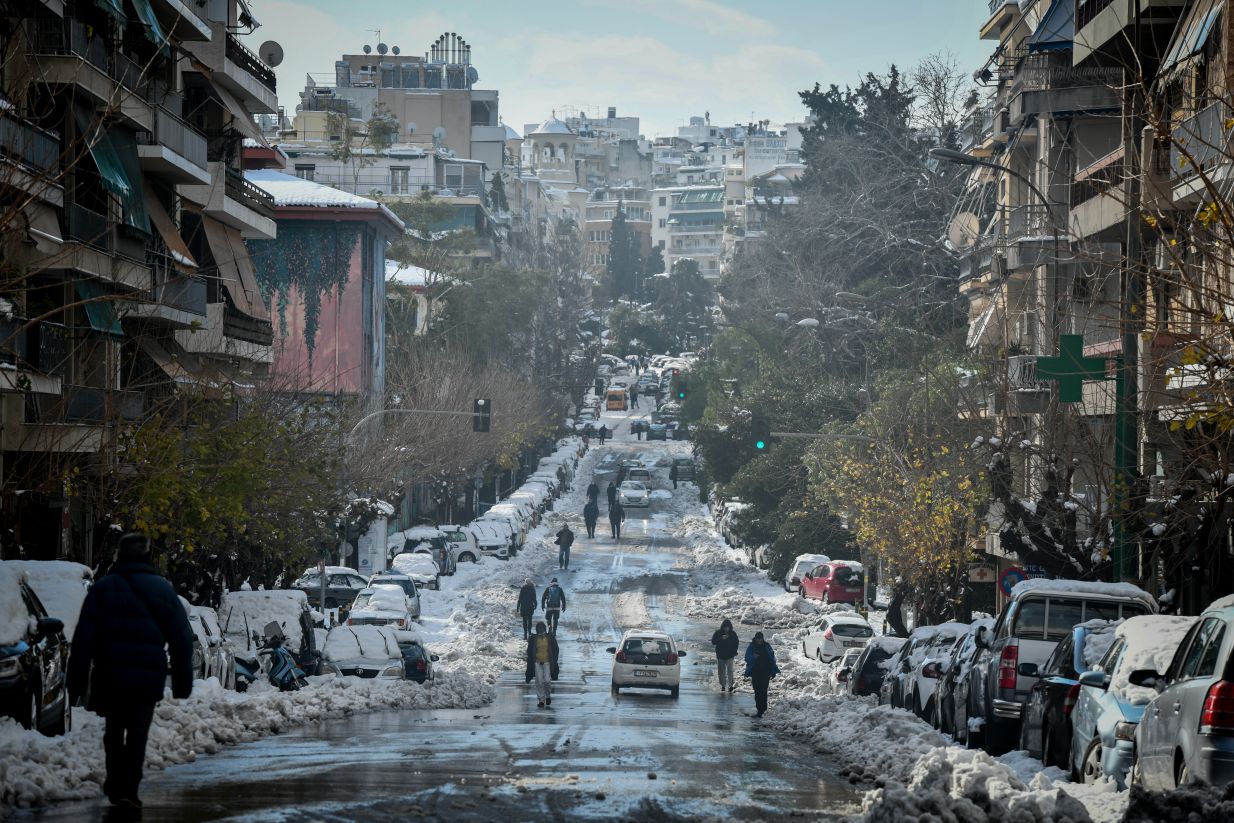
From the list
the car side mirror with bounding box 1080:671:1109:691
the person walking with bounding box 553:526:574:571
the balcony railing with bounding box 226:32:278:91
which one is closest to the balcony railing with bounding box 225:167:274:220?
the balcony railing with bounding box 226:32:278:91

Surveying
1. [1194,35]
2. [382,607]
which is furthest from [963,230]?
[1194,35]

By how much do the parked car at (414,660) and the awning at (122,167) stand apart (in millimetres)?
9375

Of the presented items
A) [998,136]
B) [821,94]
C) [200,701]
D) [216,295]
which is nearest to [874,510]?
[998,136]

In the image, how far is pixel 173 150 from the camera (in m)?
38.4

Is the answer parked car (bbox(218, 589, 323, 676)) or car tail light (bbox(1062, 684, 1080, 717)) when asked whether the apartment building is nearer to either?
parked car (bbox(218, 589, 323, 676))

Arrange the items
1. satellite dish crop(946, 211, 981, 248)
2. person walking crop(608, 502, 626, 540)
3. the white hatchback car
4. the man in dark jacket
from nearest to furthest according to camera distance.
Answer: the man in dark jacket → the white hatchback car → satellite dish crop(946, 211, 981, 248) → person walking crop(608, 502, 626, 540)

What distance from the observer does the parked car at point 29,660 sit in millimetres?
14045

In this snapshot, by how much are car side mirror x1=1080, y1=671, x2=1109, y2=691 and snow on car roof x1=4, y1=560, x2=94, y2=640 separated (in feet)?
30.7

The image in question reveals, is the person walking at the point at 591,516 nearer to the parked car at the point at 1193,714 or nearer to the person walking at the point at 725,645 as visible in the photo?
the person walking at the point at 725,645

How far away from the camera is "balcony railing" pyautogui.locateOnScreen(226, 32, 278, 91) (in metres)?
43.7

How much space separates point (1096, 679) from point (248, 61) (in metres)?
34.7

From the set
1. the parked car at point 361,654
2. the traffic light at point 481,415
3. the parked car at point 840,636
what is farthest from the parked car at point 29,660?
the traffic light at point 481,415

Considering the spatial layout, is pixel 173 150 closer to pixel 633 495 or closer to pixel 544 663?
pixel 544 663

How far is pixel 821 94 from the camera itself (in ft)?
298
